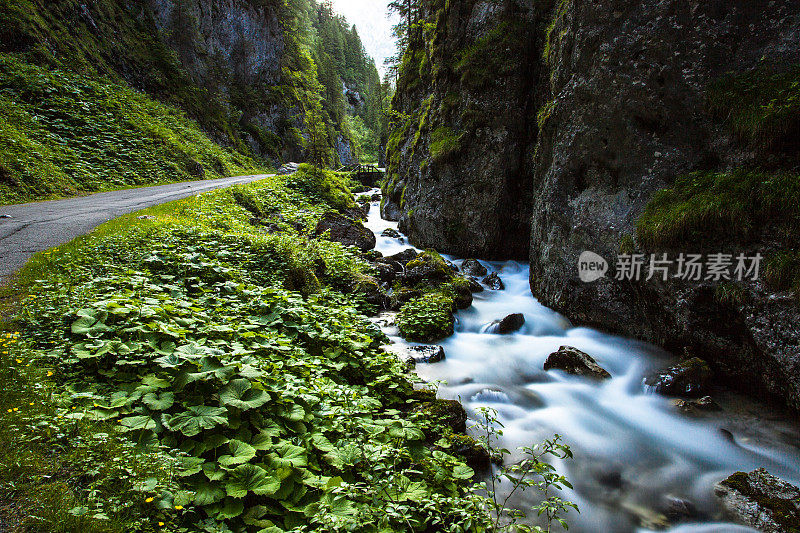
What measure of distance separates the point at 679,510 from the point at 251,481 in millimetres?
4963

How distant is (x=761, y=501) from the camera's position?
4000 millimetres

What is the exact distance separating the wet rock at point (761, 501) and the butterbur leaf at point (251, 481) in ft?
16.5

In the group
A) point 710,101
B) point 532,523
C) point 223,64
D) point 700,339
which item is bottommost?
point 532,523

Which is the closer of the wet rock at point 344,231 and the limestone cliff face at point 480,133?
the wet rock at point 344,231

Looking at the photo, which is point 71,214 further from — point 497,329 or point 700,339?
point 700,339

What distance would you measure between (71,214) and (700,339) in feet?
42.8

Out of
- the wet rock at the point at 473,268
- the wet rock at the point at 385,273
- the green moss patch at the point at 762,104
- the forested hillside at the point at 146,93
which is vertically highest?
the forested hillside at the point at 146,93

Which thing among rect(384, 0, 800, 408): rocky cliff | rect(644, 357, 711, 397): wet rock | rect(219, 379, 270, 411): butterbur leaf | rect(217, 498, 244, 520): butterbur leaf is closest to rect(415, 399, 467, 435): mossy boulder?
rect(219, 379, 270, 411): butterbur leaf

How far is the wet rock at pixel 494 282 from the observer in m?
11.6

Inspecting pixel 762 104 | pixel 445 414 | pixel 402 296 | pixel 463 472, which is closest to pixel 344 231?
pixel 402 296

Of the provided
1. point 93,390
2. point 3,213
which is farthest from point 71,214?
point 93,390

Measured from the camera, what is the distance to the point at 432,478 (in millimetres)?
3195

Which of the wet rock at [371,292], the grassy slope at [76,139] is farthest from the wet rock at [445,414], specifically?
the grassy slope at [76,139]

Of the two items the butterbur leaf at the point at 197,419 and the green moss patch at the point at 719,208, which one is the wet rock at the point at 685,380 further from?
the butterbur leaf at the point at 197,419
